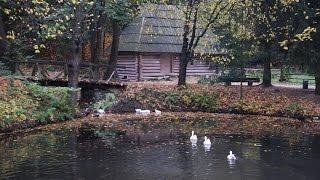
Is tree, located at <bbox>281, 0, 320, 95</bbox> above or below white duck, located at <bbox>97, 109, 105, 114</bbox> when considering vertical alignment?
above

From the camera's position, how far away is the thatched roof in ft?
132

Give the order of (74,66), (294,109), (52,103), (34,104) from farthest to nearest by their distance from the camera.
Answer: (74,66)
(294,109)
(52,103)
(34,104)

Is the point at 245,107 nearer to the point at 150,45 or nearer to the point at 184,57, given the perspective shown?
the point at 184,57

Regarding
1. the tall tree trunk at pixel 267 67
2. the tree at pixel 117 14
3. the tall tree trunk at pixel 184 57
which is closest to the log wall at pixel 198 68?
the tree at pixel 117 14

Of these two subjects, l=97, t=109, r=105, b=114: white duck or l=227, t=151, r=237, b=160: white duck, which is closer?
l=227, t=151, r=237, b=160: white duck

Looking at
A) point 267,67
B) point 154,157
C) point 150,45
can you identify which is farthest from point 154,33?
point 154,157

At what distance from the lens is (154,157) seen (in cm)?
1576

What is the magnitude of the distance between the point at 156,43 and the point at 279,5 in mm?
14797

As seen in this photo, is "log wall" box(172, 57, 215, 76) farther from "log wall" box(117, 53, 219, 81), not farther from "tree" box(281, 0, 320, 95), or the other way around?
"tree" box(281, 0, 320, 95)

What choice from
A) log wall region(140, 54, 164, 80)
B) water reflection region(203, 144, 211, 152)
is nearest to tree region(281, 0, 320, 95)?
water reflection region(203, 144, 211, 152)

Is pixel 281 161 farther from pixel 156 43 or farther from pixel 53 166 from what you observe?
pixel 156 43

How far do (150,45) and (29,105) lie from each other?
19.1 metres

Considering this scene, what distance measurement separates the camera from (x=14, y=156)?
1559 cm

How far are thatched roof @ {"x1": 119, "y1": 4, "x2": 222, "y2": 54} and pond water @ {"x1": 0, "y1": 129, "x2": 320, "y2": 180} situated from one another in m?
20.6
